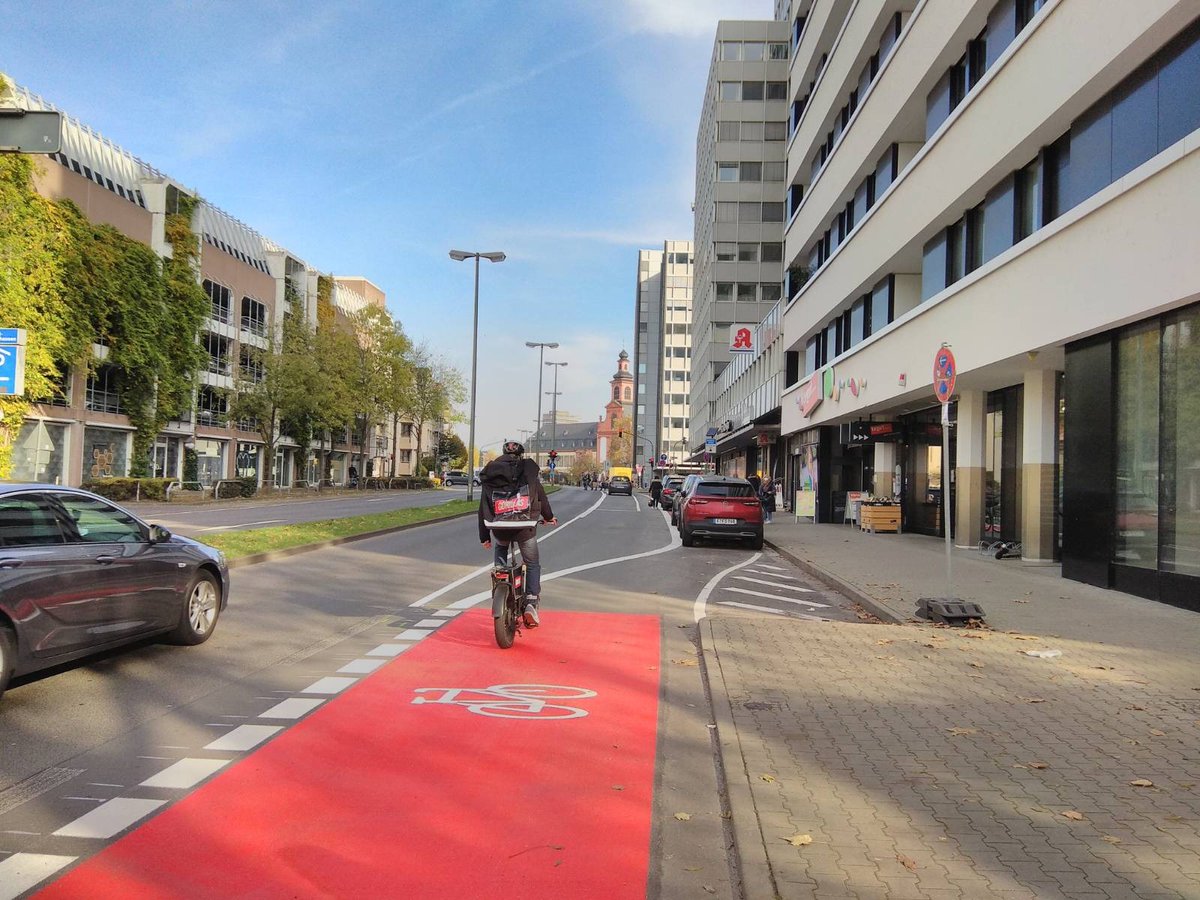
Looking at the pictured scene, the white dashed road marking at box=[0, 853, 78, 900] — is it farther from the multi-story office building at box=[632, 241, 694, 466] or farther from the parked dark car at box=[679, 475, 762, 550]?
the multi-story office building at box=[632, 241, 694, 466]

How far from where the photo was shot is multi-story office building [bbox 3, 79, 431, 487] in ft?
132

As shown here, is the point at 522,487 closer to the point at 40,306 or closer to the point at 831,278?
the point at 831,278

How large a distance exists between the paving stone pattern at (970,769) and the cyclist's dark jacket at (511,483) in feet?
6.66

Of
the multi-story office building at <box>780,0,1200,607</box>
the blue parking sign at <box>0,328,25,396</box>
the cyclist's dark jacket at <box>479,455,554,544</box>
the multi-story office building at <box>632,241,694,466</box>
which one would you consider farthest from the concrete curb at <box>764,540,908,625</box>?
the multi-story office building at <box>632,241,694,466</box>

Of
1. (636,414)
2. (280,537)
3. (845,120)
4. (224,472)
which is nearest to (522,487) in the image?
(280,537)

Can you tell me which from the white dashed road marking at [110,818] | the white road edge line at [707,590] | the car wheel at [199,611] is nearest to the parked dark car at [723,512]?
the white road edge line at [707,590]

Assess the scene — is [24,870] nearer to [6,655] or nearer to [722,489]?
[6,655]

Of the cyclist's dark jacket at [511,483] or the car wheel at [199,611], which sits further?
the cyclist's dark jacket at [511,483]

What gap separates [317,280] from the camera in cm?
7194

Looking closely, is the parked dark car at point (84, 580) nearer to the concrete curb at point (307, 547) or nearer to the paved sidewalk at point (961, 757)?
the paved sidewalk at point (961, 757)

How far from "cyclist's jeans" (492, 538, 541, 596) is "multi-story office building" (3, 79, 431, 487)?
28.9 m

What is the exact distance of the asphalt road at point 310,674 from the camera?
417 centimetres

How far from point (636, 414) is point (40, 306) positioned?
118 m

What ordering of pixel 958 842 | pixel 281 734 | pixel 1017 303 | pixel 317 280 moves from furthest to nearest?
pixel 317 280 → pixel 1017 303 → pixel 281 734 → pixel 958 842
